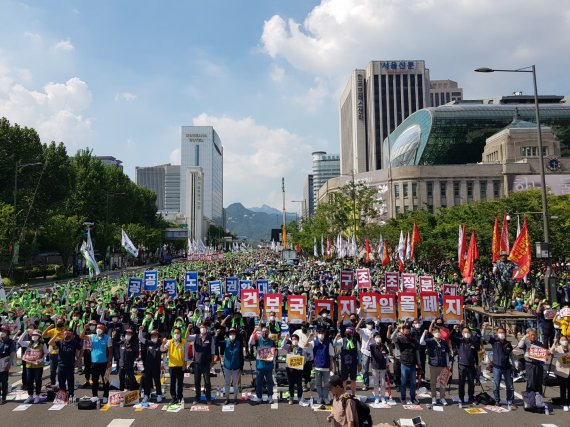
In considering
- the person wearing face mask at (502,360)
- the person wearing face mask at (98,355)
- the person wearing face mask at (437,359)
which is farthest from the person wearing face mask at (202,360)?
the person wearing face mask at (502,360)

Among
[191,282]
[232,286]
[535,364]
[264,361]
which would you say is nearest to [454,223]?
[232,286]

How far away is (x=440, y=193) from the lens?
87.7m

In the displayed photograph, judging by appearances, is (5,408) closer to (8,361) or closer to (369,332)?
(8,361)

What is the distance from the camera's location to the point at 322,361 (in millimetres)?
10375

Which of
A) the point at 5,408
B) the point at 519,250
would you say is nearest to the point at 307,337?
the point at 5,408

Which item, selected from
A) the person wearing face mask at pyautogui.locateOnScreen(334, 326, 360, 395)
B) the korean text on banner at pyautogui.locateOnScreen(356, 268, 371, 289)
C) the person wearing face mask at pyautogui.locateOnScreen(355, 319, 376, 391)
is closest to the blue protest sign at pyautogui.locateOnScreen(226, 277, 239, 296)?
the korean text on banner at pyautogui.locateOnScreen(356, 268, 371, 289)

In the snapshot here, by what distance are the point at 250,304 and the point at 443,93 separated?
656 feet

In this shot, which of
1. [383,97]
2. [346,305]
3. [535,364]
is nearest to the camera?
[535,364]

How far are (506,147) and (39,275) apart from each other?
261 feet

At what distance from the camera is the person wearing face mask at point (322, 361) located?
34.1 feet

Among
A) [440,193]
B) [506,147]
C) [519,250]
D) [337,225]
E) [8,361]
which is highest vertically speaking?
[506,147]

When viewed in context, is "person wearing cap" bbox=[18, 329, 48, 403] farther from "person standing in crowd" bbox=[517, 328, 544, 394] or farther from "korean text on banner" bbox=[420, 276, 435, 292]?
"korean text on banner" bbox=[420, 276, 435, 292]

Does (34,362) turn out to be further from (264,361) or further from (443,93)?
(443,93)

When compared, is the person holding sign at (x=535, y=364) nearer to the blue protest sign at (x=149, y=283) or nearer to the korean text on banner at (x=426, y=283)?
the korean text on banner at (x=426, y=283)
